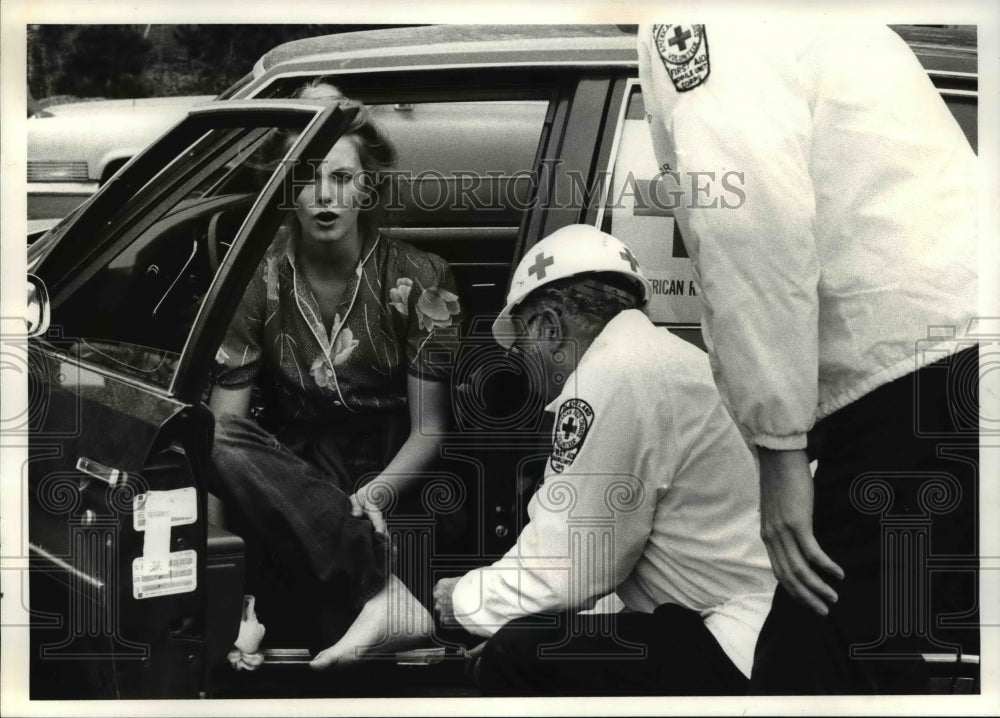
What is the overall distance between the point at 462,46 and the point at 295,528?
1369mm

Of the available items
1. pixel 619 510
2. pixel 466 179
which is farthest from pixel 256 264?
pixel 619 510

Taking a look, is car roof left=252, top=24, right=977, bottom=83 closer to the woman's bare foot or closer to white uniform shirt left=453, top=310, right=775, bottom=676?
white uniform shirt left=453, top=310, right=775, bottom=676

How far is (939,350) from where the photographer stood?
3.01 metres

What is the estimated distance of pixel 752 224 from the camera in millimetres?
2889

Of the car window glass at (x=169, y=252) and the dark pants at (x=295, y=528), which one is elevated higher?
the car window glass at (x=169, y=252)

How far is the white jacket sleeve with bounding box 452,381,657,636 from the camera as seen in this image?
9.60ft

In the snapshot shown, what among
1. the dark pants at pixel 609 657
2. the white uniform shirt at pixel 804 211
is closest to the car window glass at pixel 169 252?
the white uniform shirt at pixel 804 211

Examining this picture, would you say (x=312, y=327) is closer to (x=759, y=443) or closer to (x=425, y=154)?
(x=425, y=154)

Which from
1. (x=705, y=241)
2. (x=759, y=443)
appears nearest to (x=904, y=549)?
(x=759, y=443)

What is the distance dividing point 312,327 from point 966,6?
6.73 feet

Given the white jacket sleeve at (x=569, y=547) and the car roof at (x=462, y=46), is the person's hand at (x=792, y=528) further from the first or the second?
the car roof at (x=462, y=46)

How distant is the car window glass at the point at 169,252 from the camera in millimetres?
2910

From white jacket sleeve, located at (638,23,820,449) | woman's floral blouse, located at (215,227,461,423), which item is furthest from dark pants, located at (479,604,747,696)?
woman's floral blouse, located at (215,227,461,423)

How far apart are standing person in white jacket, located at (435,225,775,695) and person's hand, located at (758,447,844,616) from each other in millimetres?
37
